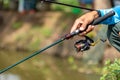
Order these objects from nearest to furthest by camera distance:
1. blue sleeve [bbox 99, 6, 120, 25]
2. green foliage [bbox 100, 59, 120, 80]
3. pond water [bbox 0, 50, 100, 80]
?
blue sleeve [bbox 99, 6, 120, 25]
green foliage [bbox 100, 59, 120, 80]
pond water [bbox 0, 50, 100, 80]

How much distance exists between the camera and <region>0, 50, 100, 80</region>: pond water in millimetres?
11164

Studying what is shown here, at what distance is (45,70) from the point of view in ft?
43.3

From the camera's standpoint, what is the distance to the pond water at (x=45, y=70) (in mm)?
11164

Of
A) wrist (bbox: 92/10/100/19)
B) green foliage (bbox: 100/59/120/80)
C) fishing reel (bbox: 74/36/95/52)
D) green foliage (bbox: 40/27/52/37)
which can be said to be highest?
wrist (bbox: 92/10/100/19)

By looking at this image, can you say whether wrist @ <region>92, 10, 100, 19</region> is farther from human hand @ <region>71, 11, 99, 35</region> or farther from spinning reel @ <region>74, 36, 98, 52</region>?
spinning reel @ <region>74, 36, 98, 52</region>

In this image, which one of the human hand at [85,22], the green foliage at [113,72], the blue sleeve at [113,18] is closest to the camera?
the human hand at [85,22]

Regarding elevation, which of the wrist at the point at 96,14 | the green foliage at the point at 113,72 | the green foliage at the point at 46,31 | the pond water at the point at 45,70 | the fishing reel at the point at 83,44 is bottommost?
the green foliage at the point at 46,31

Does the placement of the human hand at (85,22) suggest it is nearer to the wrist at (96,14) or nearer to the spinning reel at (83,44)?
the wrist at (96,14)

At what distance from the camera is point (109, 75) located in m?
5.62

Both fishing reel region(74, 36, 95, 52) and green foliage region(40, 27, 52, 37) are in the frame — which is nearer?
fishing reel region(74, 36, 95, 52)

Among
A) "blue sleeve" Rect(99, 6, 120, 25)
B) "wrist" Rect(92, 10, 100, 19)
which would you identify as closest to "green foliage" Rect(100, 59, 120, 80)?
"blue sleeve" Rect(99, 6, 120, 25)

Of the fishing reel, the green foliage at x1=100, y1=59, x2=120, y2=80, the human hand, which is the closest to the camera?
the human hand

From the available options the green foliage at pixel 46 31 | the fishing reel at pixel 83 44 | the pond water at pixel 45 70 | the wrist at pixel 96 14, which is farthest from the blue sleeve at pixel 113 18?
the green foliage at pixel 46 31

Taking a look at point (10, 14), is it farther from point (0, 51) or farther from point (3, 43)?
point (0, 51)
